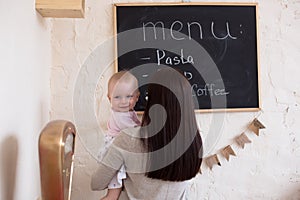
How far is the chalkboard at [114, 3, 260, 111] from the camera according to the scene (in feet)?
6.02

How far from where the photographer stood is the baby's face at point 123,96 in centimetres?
148

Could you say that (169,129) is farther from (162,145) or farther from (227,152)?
(227,152)

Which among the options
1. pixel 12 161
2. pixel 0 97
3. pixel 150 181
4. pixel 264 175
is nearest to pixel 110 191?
pixel 150 181

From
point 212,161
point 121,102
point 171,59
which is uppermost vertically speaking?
point 171,59

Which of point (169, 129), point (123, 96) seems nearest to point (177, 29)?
point (123, 96)

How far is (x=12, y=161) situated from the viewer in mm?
1138

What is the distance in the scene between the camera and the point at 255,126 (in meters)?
1.86

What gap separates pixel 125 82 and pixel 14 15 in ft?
1.55

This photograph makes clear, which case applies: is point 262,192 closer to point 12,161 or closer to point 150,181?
point 150,181

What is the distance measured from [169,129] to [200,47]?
2.36 feet

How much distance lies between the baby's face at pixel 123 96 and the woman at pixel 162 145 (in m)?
0.23

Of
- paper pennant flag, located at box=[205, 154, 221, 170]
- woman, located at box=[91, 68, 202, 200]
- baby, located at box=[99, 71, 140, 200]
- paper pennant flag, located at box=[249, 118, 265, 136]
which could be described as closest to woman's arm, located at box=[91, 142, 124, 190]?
woman, located at box=[91, 68, 202, 200]

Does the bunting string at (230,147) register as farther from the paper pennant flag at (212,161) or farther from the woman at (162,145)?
the woman at (162,145)

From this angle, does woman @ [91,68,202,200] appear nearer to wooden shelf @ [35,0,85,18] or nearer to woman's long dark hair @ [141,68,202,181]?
woman's long dark hair @ [141,68,202,181]
